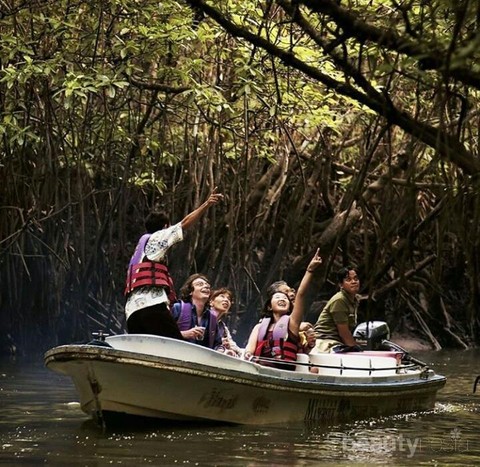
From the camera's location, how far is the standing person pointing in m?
8.86

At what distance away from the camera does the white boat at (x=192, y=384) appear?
8.34 m

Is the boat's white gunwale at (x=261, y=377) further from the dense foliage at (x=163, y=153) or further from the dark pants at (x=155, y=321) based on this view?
the dense foliage at (x=163, y=153)

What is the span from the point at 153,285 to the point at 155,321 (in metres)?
0.25

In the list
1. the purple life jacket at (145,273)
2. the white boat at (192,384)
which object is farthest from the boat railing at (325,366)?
the purple life jacket at (145,273)

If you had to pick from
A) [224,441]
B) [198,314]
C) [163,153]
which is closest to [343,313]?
[198,314]

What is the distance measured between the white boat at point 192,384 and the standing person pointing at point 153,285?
444 mm

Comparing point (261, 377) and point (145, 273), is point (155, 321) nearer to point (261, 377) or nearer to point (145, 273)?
point (145, 273)

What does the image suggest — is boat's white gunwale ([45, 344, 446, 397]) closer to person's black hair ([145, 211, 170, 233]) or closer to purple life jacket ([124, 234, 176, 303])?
purple life jacket ([124, 234, 176, 303])

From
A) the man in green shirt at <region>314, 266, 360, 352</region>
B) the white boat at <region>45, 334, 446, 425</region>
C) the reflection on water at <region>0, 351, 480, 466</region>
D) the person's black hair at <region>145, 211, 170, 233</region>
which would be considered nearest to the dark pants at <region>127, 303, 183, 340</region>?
the white boat at <region>45, 334, 446, 425</region>

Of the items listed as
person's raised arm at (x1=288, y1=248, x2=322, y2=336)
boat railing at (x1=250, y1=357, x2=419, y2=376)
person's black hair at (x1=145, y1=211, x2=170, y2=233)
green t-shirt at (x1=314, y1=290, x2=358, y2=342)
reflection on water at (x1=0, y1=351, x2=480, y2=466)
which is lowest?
reflection on water at (x1=0, y1=351, x2=480, y2=466)

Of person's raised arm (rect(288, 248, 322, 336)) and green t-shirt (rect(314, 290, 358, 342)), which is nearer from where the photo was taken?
person's raised arm (rect(288, 248, 322, 336))

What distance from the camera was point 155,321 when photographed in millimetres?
8867

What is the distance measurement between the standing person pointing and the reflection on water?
2.37ft

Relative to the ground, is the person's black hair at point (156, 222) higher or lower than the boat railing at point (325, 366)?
higher
